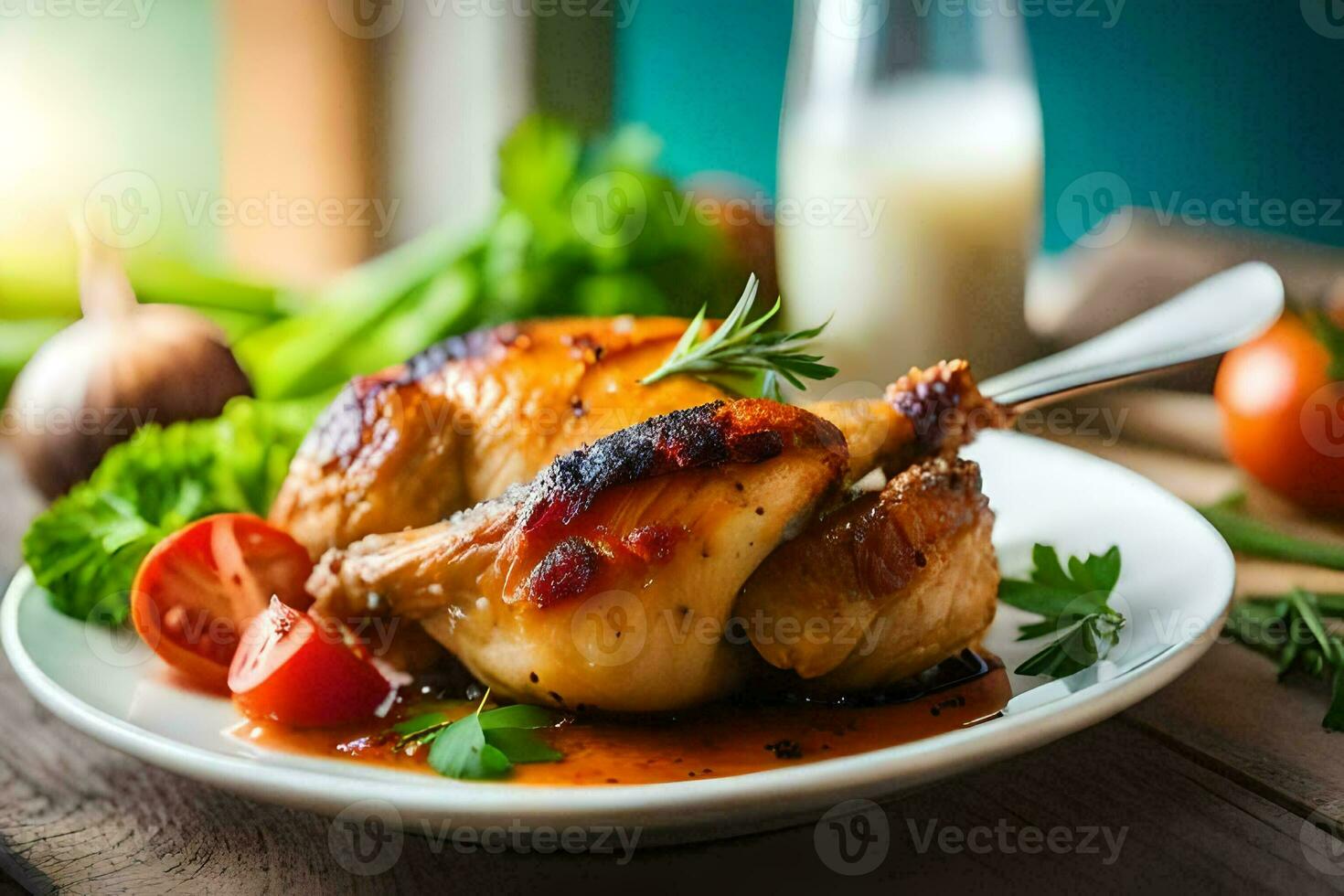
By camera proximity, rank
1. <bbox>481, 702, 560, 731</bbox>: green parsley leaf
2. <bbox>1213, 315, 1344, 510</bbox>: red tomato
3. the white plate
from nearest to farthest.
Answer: the white plate < <bbox>481, 702, 560, 731</bbox>: green parsley leaf < <bbox>1213, 315, 1344, 510</bbox>: red tomato

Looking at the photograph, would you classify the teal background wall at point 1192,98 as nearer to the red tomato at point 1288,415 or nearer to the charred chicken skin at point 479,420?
the red tomato at point 1288,415

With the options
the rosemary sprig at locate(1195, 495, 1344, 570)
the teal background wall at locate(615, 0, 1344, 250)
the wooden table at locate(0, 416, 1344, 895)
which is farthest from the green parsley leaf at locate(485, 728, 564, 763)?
the teal background wall at locate(615, 0, 1344, 250)

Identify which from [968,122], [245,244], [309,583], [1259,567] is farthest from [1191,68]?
[245,244]

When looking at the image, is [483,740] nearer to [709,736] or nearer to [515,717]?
[515,717]

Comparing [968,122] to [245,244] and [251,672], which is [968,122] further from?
[245,244]

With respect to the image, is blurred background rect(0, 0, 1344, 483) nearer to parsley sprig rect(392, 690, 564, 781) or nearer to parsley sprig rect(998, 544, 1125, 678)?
parsley sprig rect(998, 544, 1125, 678)

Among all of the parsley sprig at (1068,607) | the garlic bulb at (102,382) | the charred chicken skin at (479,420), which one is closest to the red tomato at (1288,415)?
the parsley sprig at (1068,607)
